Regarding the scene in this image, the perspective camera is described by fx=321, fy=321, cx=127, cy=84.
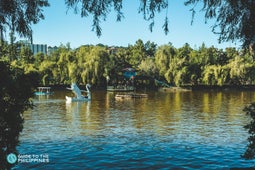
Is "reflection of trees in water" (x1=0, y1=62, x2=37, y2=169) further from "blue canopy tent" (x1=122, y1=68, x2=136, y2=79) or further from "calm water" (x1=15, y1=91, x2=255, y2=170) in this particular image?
"blue canopy tent" (x1=122, y1=68, x2=136, y2=79)

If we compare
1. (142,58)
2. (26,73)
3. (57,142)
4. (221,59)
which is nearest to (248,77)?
(221,59)

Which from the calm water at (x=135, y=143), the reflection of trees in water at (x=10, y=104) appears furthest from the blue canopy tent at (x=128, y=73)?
the reflection of trees in water at (x=10, y=104)

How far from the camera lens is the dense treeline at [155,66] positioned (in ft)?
247

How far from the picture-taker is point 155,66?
275ft

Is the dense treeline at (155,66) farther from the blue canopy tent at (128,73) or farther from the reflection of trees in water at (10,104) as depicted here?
the reflection of trees in water at (10,104)

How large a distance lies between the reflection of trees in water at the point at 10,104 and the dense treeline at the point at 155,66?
6568 cm

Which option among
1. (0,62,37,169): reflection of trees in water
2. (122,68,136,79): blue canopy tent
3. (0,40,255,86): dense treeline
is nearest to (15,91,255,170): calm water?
(0,62,37,169): reflection of trees in water

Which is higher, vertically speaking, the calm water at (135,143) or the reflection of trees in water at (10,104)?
the reflection of trees in water at (10,104)

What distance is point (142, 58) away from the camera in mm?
96062

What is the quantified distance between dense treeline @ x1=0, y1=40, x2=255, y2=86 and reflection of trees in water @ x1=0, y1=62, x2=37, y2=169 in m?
65.7

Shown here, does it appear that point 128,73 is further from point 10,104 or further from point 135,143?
point 10,104

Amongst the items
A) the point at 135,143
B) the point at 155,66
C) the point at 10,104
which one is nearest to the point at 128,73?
the point at 155,66

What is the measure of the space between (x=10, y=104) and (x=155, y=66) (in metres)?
76.9

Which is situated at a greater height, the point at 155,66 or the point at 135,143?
the point at 155,66
